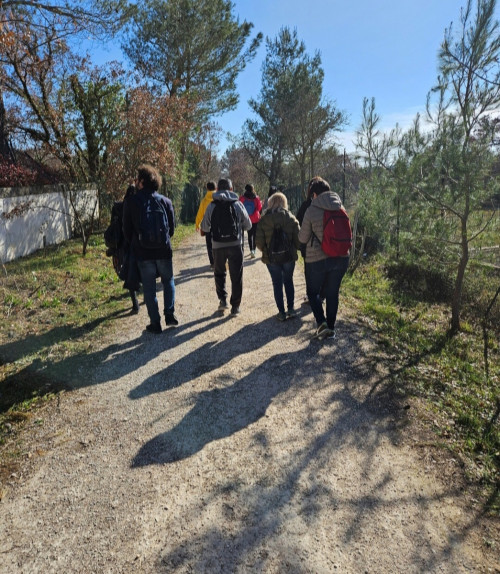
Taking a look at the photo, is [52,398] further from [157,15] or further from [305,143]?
[157,15]

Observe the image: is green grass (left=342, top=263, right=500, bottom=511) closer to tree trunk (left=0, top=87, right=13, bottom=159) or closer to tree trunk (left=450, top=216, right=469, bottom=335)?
tree trunk (left=450, top=216, right=469, bottom=335)

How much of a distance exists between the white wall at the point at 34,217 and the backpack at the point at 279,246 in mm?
6142

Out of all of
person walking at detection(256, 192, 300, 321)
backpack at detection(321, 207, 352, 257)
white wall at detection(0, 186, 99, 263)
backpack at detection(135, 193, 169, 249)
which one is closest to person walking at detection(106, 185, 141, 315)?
backpack at detection(135, 193, 169, 249)

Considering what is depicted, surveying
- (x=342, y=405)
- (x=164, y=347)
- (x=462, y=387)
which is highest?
(x=164, y=347)

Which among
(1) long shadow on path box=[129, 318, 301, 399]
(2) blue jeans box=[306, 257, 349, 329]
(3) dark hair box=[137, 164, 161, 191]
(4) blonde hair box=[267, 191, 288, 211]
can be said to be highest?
(3) dark hair box=[137, 164, 161, 191]

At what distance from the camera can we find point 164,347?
445 centimetres

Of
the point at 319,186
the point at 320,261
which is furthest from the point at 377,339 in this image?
the point at 319,186

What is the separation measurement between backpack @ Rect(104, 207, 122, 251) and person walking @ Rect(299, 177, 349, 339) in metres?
2.42

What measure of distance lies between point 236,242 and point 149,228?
4.19 ft

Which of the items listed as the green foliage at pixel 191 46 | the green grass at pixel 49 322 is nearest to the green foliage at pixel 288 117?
the green foliage at pixel 191 46

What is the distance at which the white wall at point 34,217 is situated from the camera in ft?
26.6

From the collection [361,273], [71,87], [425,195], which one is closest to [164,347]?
[425,195]

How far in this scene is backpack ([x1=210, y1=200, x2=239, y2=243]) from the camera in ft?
16.4

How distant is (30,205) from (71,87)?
150 inches
